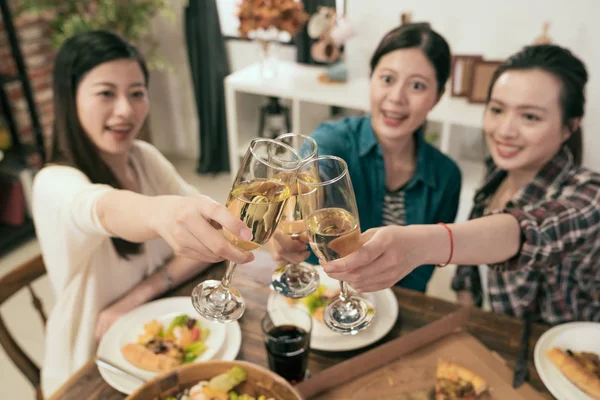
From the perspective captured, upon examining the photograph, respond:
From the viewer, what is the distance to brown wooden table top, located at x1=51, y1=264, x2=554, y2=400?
3.74 feet

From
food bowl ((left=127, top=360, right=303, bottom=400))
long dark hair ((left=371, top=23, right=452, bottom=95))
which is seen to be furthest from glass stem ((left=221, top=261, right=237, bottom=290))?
long dark hair ((left=371, top=23, right=452, bottom=95))

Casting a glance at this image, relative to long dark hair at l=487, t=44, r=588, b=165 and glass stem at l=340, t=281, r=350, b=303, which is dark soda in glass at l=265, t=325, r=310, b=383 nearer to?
glass stem at l=340, t=281, r=350, b=303

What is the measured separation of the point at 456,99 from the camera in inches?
110

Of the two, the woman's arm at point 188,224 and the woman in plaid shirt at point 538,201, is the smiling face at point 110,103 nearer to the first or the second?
the woman's arm at point 188,224

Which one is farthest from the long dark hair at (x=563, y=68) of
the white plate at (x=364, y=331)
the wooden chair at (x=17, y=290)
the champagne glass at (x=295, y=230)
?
the wooden chair at (x=17, y=290)

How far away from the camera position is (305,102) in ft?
10.2

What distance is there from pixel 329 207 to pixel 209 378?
0.49 metres

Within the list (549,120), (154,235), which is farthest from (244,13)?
(154,235)

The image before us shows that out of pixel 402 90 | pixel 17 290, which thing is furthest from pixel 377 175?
pixel 17 290

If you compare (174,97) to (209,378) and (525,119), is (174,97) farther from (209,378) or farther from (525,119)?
(209,378)

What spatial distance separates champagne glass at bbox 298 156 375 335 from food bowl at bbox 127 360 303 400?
0.31 meters

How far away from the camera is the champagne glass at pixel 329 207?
80cm

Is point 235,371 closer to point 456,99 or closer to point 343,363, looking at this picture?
point 343,363

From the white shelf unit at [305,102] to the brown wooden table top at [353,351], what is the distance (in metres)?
1.41
